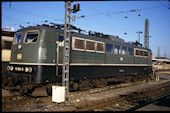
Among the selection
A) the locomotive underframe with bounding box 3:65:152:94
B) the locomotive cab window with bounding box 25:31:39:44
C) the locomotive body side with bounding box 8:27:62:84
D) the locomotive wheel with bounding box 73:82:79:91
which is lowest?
the locomotive wheel with bounding box 73:82:79:91

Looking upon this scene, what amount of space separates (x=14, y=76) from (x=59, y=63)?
249cm

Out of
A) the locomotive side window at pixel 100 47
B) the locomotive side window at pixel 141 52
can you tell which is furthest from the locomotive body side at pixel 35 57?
the locomotive side window at pixel 141 52

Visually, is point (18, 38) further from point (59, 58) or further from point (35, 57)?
point (59, 58)

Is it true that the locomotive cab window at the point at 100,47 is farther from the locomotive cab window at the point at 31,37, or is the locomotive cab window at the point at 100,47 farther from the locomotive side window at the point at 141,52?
the locomotive side window at the point at 141,52

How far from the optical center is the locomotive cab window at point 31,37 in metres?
9.30

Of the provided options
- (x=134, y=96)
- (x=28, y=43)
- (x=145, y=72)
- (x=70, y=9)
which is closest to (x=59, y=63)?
(x=28, y=43)

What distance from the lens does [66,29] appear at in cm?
859

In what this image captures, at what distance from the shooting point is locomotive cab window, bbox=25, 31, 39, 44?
30.5 ft

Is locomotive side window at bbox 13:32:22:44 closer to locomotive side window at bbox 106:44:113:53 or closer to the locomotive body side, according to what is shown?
the locomotive body side

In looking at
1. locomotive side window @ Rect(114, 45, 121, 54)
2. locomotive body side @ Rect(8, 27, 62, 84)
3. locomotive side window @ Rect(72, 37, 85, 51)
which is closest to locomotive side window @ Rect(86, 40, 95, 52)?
locomotive side window @ Rect(72, 37, 85, 51)

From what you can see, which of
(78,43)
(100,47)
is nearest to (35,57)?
(78,43)

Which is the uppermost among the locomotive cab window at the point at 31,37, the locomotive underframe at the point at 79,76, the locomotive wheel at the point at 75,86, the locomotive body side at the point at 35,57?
the locomotive cab window at the point at 31,37

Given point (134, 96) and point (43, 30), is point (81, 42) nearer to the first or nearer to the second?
point (43, 30)

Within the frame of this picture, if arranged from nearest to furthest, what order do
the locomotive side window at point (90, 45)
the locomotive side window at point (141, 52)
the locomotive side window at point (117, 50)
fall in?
the locomotive side window at point (90, 45)
the locomotive side window at point (117, 50)
the locomotive side window at point (141, 52)
